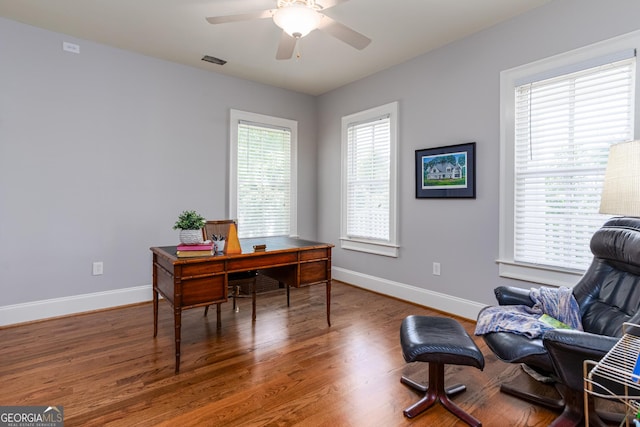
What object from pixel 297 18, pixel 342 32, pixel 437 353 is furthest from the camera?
pixel 342 32

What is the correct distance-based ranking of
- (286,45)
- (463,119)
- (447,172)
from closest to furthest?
(286,45), (463,119), (447,172)

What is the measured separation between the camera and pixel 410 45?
11.7 feet

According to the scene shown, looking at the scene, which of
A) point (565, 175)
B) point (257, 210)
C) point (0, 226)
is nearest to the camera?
point (565, 175)

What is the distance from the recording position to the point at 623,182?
1578 mm

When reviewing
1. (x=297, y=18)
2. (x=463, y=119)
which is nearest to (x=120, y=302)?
(x=297, y=18)

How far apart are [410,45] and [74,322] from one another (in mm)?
4364

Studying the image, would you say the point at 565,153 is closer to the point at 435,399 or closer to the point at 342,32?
the point at 342,32

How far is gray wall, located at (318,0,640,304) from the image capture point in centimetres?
271

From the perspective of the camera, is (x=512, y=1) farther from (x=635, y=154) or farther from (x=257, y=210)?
(x=257, y=210)

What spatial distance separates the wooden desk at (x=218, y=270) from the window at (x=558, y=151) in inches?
68.6

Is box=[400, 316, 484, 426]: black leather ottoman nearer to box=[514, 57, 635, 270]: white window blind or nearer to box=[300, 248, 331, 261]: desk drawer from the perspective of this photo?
box=[300, 248, 331, 261]: desk drawer

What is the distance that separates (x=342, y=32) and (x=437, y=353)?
7.20 ft

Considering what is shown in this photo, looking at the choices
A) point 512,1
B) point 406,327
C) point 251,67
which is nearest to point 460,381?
point 406,327

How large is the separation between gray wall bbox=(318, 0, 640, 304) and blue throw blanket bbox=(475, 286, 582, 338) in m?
0.95
